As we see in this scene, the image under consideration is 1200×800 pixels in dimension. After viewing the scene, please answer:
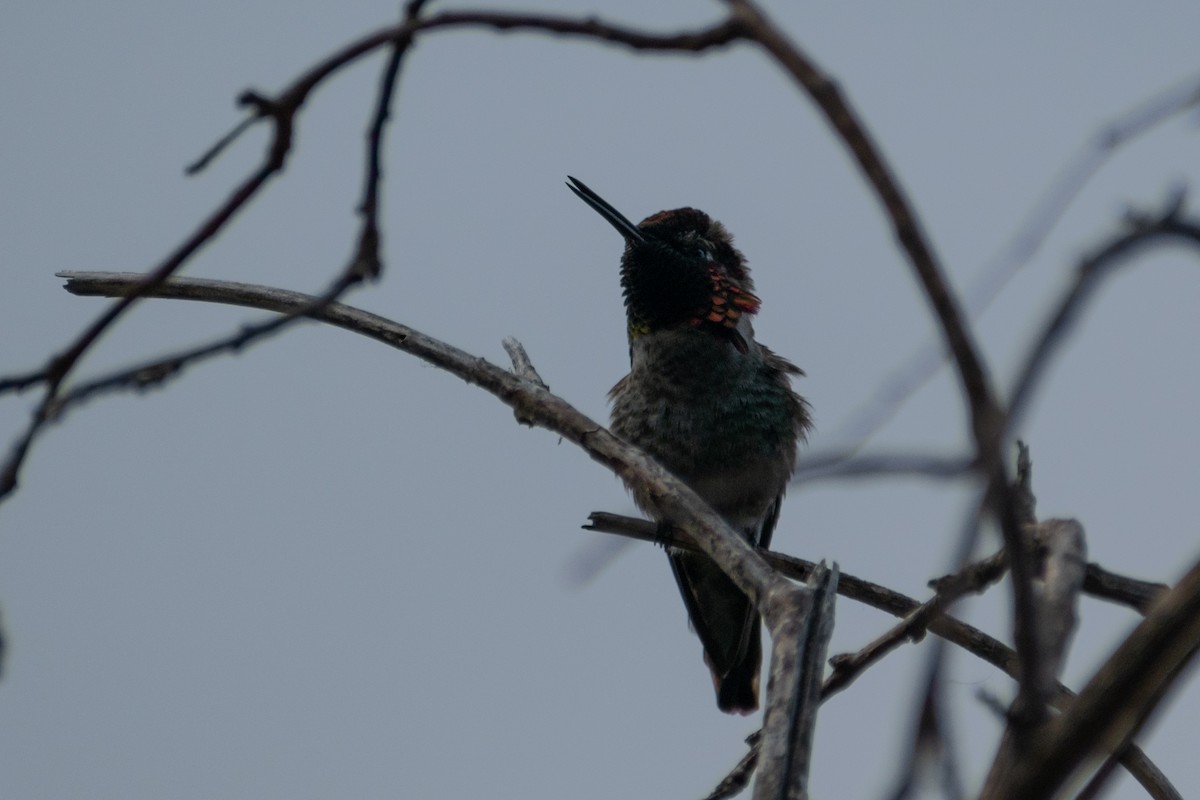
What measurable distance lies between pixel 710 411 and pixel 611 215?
116 cm

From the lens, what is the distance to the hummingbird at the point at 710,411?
583 cm

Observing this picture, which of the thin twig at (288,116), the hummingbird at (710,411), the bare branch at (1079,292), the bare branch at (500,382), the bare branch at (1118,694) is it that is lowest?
the bare branch at (1118,694)

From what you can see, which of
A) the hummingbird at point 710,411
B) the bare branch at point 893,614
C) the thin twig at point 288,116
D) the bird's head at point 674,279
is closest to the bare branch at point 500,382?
the bare branch at point 893,614

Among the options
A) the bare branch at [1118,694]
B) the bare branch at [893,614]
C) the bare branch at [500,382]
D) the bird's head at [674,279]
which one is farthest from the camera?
the bird's head at [674,279]

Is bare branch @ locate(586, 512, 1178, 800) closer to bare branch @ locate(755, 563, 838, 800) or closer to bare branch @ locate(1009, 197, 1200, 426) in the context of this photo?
bare branch @ locate(755, 563, 838, 800)

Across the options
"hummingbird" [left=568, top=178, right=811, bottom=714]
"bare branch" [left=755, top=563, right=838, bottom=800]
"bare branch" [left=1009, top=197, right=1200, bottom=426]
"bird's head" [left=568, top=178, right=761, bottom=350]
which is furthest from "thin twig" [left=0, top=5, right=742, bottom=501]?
"bird's head" [left=568, top=178, right=761, bottom=350]

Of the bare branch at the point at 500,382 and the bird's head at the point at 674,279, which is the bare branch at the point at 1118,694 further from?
the bird's head at the point at 674,279

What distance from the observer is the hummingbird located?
5.83m

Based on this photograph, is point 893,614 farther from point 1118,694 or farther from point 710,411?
point 710,411

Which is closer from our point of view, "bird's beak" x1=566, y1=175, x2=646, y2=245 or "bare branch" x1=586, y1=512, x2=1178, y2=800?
"bare branch" x1=586, y1=512, x2=1178, y2=800

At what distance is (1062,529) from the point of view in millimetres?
1621

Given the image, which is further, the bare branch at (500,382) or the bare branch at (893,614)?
the bare branch at (500,382)

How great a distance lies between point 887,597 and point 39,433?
209 cm

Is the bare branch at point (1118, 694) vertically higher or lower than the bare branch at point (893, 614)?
lower
